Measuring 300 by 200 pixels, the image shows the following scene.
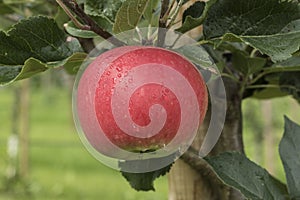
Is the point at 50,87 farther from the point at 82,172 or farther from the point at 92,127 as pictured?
the point at 92,127

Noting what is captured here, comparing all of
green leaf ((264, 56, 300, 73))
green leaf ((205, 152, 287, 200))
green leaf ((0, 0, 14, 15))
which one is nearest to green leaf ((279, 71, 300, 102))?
green leaf ((264, 56, 300, 73))

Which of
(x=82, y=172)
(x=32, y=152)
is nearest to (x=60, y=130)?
(x=32, y=152)

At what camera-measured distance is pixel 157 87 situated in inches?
22.9

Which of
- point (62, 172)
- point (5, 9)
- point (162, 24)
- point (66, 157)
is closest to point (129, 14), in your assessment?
point (162, 24)

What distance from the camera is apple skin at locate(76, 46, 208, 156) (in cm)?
58

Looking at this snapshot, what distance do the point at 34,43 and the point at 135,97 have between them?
0.46ft

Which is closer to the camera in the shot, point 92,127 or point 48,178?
point 92,127

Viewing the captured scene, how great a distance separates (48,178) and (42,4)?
455 centimetres

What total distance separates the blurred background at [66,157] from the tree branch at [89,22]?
2.60 meters

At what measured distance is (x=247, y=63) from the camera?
2.56 feet

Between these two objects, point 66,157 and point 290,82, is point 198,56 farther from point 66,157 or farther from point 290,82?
point 66,157

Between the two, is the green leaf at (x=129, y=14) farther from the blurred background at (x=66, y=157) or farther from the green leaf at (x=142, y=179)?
the blurred background at (x=66, y=157)

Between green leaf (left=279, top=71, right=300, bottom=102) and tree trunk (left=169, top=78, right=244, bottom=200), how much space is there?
0.19ft

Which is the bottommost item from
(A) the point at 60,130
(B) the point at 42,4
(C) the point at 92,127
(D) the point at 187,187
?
(A) the point at 60,130
